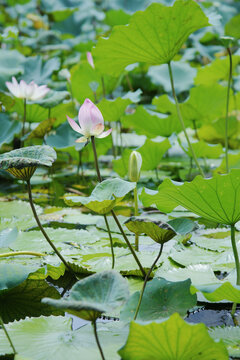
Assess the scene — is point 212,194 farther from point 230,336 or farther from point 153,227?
point 230,336

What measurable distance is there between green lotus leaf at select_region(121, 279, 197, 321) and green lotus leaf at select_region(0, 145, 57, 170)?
0.29 m

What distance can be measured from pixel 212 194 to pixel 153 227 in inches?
5.2

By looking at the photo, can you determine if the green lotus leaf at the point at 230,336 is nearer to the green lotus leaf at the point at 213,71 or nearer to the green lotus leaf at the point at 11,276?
the green lotus leaf at the point at 11,276

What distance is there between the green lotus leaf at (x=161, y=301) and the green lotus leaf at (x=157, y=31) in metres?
0.71

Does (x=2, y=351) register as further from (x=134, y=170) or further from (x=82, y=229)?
(x=82, y=229)

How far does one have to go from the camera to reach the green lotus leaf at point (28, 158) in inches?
31.8

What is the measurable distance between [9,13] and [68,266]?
5.10 m

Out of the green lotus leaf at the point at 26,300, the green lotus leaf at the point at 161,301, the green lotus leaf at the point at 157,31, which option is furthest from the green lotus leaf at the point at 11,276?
the green lotus leaf at the point at 157,31

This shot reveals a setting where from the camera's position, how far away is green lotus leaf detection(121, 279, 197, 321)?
77cm

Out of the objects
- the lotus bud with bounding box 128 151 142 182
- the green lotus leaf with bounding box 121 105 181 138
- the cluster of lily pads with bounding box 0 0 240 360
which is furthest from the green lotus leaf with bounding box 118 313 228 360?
the green lotus leaf with bounding box 121 105 181 138

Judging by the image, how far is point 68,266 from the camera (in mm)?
1038

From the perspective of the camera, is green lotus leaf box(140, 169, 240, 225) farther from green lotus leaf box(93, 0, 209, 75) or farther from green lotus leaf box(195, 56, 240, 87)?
green lotus leaf box(195, 56, 240, 87)

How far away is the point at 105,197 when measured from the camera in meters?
0.86

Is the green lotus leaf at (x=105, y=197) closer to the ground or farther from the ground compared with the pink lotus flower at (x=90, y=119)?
closer to the ground
